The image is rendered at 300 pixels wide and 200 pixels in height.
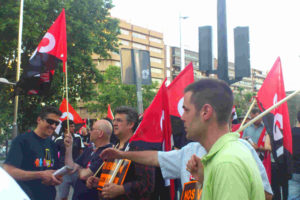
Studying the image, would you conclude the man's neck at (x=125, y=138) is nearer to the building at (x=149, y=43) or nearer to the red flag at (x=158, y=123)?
the red flag at (x=158, y=123)

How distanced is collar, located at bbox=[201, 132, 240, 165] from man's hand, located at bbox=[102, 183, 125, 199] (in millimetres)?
1939

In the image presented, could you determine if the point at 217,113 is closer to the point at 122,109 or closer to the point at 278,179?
the point at 122,109

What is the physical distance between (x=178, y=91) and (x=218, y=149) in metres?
3.19

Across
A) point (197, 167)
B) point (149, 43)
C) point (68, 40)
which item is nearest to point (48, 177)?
point (197, 167)

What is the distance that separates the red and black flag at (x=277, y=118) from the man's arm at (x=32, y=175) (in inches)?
107

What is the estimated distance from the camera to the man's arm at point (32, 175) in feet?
13.0

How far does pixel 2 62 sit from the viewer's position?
63.8 feet

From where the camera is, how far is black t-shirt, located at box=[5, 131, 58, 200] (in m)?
4.10

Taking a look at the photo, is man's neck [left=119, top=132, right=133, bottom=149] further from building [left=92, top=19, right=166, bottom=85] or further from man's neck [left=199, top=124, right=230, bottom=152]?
building [left=92, top=19, right=166, bottom=85]

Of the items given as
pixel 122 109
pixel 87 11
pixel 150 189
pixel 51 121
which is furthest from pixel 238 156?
pixel 87 11

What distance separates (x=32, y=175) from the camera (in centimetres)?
395

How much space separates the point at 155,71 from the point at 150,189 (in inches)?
3456

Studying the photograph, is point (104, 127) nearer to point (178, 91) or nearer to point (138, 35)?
point (178, 91)

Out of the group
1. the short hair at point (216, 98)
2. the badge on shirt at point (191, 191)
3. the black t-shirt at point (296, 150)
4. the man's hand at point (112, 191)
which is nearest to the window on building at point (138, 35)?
the black t-shirt at point (296, 150)
